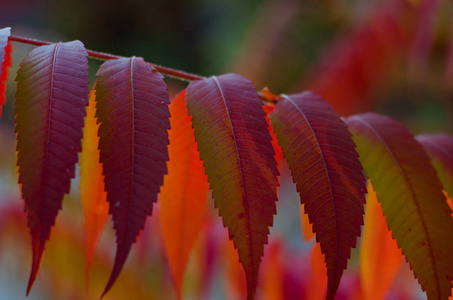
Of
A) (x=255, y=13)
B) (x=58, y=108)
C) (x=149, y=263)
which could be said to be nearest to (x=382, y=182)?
(x=58, y=108)

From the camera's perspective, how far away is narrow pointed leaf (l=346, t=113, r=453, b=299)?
48cm

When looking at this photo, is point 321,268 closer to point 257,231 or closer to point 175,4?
point 257,231

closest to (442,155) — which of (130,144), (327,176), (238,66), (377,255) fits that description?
(377,255)

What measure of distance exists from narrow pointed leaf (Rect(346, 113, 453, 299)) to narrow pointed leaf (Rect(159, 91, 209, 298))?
0.21 meters

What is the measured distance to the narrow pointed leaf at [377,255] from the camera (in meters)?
0.67

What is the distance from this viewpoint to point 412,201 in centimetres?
52

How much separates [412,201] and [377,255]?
0.19m

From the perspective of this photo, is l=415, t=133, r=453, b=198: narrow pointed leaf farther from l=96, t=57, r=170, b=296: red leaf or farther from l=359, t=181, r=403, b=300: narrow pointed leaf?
l=96, t=57, r=170, b=296: red leaf

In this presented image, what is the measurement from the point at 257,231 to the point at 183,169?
0.60ft

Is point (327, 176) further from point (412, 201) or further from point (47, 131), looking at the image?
point (47, 131)

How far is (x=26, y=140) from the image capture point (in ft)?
1.41

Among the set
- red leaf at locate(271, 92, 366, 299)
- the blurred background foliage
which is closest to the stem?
red leaf at locate(271, 92, 366, 299)

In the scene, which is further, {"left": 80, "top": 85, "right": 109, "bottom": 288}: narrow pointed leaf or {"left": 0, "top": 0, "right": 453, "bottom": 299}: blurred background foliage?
{"left": 0, "top": 0, "right": 453, "bottom": 299}: blurred background foliage

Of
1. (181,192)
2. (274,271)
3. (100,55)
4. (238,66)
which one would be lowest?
(274,271)
